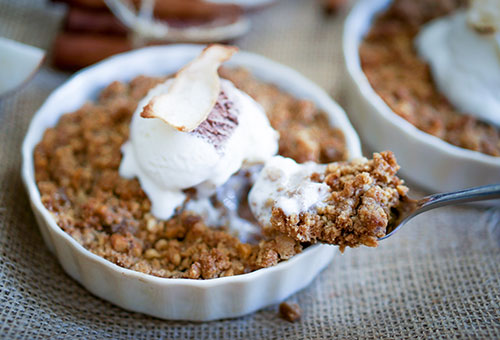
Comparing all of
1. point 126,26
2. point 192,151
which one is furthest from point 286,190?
point 126,26

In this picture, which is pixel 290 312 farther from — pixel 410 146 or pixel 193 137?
pixel 410 146

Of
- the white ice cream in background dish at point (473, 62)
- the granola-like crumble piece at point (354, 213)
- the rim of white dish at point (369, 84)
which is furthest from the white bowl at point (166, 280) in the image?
the white ice cream in background dish at point (473, 62)

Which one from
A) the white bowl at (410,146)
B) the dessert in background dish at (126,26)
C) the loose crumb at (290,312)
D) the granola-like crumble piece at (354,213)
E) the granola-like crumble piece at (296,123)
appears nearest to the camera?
the granola-like crumble piece at (354,213)

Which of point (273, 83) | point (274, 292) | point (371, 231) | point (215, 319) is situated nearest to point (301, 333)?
point (274, 292)

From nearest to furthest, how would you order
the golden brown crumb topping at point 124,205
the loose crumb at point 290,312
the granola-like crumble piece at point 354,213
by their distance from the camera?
the granola-like crumble piece at point 354,213 < the golden brown crumb topping at point 124,205 < the loose crumb at point 290,312

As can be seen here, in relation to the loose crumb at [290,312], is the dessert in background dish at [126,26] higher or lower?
higher

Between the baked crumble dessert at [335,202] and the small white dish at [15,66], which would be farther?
the small white dish at [15,66]

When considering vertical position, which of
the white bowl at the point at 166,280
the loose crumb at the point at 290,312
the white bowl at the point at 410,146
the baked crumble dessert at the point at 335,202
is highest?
the baked crumble dessert at the point at 335,202

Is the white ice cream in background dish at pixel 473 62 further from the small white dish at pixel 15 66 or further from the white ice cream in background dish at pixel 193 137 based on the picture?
the small white dish at pixel 15 66

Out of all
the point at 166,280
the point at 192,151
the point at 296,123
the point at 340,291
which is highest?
the point at 192,151
